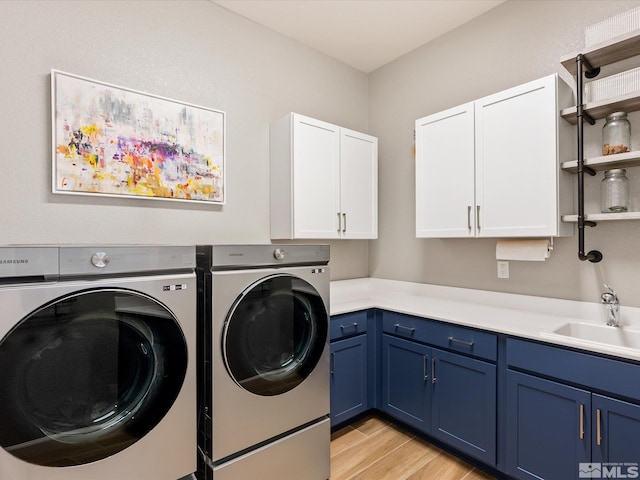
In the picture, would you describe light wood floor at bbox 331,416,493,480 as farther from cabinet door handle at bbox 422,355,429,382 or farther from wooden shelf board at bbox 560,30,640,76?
wooden shelf board at bbox 560,30,640,76

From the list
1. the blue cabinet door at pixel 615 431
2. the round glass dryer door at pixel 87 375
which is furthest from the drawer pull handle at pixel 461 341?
the round glass dryer door at pixel 87 375

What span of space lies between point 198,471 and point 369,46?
3080 millimetres

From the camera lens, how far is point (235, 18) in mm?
2498

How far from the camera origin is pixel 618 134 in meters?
1.85

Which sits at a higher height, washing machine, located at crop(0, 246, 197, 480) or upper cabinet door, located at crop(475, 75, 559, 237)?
upper cabinet door, located at crop(475, 75, 559, 237)

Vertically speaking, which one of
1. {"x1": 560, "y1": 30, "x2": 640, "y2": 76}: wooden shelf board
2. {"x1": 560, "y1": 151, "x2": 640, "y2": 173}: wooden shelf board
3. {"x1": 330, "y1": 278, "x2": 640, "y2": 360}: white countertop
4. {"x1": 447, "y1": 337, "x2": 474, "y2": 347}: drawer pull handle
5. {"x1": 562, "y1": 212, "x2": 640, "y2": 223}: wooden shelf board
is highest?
{"x1": 560, "y1": 30, "x2": 640, "y2": 76}: wooden shelf board

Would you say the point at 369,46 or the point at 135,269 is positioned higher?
the point at 369,46

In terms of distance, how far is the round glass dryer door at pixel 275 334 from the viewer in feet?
5.39

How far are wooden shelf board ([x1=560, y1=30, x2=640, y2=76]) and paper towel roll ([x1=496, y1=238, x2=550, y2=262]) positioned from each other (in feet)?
3.18

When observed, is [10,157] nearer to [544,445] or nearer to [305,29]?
[305,29]

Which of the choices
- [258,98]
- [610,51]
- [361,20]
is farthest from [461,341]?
[361,20]

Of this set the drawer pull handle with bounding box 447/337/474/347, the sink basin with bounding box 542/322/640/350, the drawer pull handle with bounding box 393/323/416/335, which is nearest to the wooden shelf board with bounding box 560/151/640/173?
the sink basin with bounding box 542/322/640/350

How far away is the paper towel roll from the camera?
210 cm

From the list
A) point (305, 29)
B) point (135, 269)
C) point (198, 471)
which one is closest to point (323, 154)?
point (305, 29)
